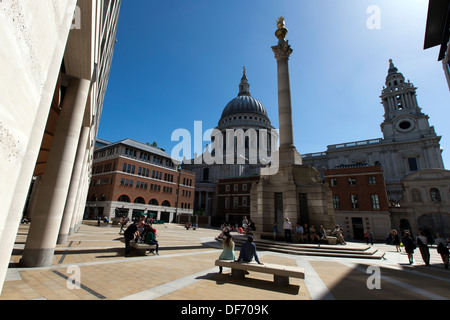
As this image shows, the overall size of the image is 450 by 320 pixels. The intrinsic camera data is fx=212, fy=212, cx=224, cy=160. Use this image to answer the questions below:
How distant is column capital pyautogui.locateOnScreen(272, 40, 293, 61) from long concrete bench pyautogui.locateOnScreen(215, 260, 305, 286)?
1963cm

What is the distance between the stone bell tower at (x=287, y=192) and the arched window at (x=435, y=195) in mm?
33538

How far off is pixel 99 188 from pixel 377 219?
5290 centimetres

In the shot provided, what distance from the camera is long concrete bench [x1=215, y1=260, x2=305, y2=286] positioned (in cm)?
585

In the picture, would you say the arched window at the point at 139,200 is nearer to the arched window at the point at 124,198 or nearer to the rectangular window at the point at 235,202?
the arched window at the point at 124,198

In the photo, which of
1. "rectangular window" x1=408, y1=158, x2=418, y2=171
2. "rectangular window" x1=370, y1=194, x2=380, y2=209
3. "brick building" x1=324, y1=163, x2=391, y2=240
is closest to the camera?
"brick building" x1=324, y1=163, x2=391, y2=240

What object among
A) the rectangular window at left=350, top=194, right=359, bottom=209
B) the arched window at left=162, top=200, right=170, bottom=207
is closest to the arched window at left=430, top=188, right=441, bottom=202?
the rectangular window at left=350, top=194, right=359, bottom=209

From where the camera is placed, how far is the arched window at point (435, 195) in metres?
36.5

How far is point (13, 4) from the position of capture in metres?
1.77

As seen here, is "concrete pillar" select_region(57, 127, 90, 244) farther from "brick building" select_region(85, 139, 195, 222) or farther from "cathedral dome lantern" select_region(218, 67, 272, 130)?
"cathedral dome lantern" select_region(218, 67, 272, 130)

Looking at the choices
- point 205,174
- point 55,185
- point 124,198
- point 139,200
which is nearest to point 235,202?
point 139,200

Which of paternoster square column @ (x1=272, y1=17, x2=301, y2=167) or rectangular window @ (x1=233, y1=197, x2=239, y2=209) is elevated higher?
paternoster square column @ (x1=272, y1=17, x2=301, y2=167)

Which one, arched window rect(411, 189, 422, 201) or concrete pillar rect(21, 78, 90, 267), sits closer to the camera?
concrete pillar rect(21, 78, 90, 267)

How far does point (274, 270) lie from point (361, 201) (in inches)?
1536
